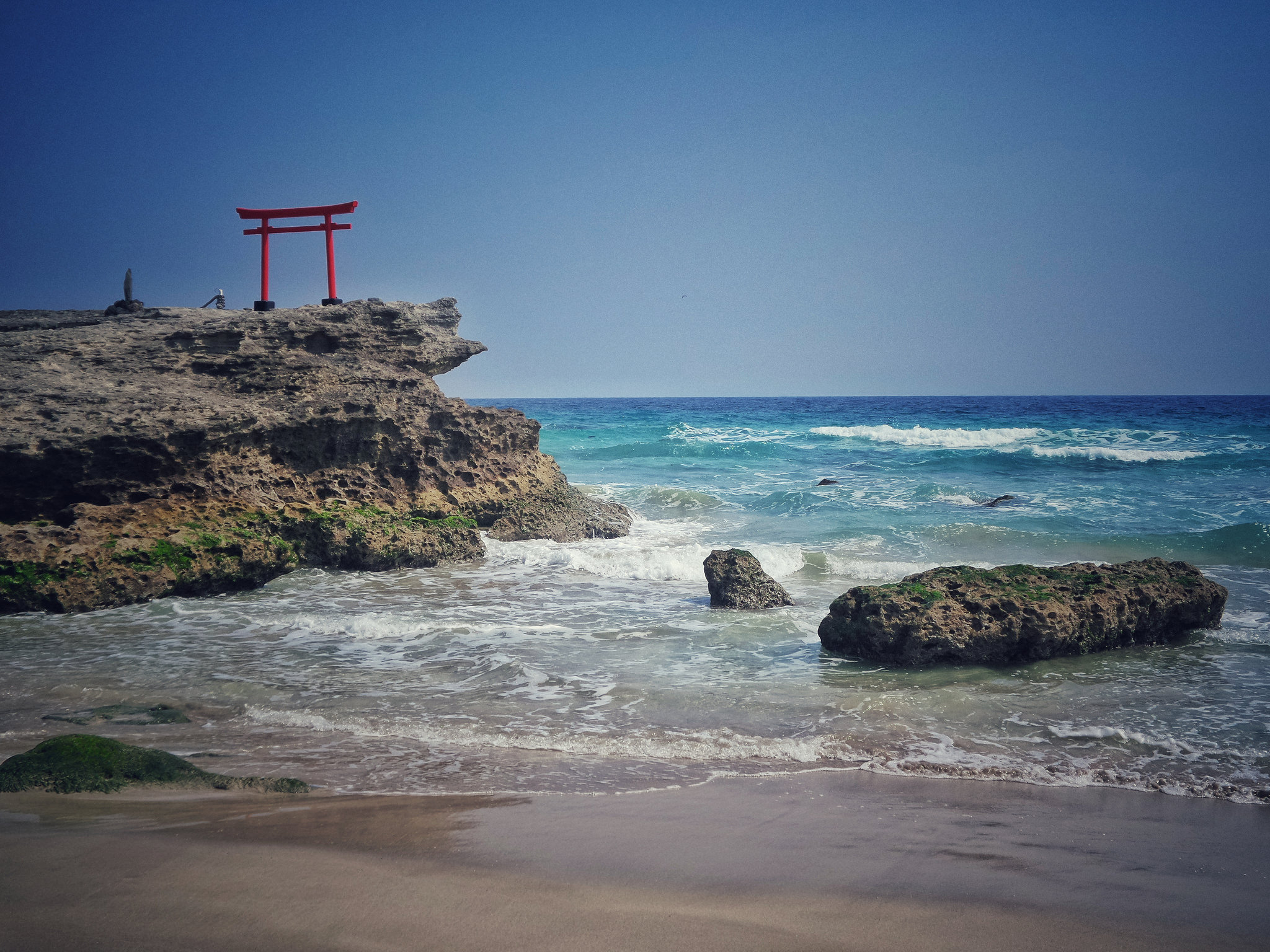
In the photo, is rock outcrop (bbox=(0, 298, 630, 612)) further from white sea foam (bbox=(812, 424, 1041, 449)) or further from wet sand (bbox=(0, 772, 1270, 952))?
white sea foam (bbox=(812, 424, 1041, 449))

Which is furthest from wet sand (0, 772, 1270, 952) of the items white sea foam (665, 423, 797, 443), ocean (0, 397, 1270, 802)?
white sea foam (665, 423, 797, 443)

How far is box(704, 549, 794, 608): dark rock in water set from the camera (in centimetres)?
747

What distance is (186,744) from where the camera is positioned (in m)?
4.11

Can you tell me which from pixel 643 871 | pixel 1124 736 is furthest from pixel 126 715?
pixel 1124 736

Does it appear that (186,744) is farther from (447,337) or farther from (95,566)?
(447,337)

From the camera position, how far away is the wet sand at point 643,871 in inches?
93.0

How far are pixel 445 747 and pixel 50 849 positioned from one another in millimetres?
1834

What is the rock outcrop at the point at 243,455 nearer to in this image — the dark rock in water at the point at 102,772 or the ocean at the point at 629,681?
the ocean at the point at 629,681

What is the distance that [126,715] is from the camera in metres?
4.46

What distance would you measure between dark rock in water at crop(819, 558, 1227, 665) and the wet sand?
6.10 feet

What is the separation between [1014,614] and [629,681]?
2.91 m

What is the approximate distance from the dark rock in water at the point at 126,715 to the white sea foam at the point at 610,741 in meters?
0.42

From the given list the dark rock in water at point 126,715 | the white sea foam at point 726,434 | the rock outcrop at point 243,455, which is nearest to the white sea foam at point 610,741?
the dark rock in water at point 126,715

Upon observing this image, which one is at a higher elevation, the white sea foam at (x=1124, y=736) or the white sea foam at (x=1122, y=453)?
the white sea foam at (x=1122, y=453)
